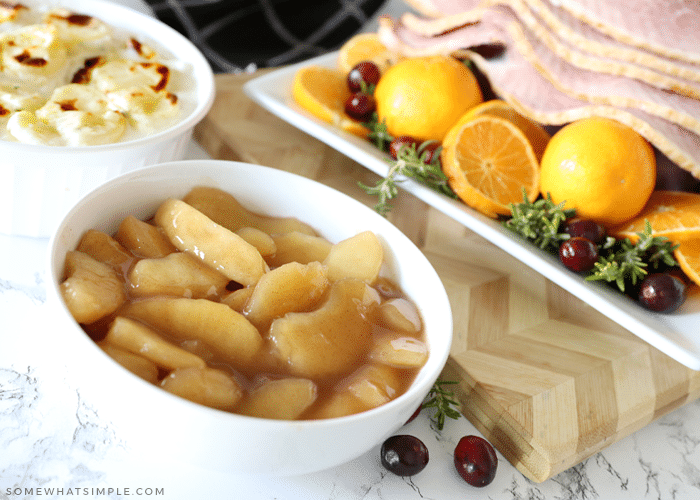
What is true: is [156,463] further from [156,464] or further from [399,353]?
[399,353]

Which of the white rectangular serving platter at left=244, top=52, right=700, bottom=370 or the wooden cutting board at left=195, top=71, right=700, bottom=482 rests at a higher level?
the white rectangular serving platter at left=244, top=52, right=700, bottom=370

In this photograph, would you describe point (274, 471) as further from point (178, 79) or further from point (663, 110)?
point (663, 110)

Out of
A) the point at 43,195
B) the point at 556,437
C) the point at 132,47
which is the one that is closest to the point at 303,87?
the point at 132,47

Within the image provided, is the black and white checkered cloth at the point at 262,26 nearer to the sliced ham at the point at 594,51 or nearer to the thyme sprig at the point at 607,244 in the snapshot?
the sliced ham at the point at 594,51

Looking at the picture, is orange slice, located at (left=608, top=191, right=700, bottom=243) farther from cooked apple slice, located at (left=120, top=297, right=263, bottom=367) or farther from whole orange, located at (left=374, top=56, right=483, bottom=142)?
cooked apple slice, located at (left=120, top=297, right=263, bottom=367)

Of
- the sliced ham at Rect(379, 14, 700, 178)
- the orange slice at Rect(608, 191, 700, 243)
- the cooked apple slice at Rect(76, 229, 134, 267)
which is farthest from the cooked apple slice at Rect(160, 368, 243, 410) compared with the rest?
the sliced ham at Rect(379, 14, 700, 178)

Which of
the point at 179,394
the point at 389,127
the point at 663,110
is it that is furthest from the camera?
the point at 389,127
